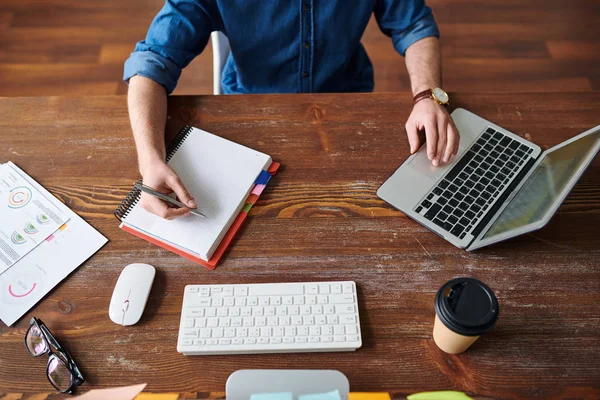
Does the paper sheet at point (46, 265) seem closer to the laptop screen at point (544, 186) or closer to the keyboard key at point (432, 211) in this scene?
the keyboard key at point (432, 211)

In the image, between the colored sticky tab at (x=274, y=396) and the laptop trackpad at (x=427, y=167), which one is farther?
the laptop trackpad at (x=427, y=167)

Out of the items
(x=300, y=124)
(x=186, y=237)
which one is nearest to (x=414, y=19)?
(x=300, y=124)

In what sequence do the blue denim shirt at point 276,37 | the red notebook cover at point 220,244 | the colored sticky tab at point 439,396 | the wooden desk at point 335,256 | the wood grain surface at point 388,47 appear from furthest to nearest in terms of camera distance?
the wood grain surface at point 388,47 → the blue denim shirt at point 276,37 → the red notebook cover at point 220,244 → the wooden desk at point 335,256 → the colored sticky tab at point 439,396

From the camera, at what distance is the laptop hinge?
90 centimetres

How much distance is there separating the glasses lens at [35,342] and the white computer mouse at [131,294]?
110 millimetres

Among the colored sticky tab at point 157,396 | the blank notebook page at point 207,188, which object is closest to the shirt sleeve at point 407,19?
the blank notebook page at point 207,188

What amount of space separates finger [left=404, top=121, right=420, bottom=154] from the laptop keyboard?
3.6 inches

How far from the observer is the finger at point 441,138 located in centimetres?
99

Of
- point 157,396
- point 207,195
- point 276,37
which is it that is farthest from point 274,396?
point 276,37

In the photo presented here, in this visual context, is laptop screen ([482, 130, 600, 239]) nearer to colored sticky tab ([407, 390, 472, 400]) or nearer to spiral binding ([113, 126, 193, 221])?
colored sticky tab ([407, 390, 472, 400])

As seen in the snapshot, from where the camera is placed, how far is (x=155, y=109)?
1.03 m

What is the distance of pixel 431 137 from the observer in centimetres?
100

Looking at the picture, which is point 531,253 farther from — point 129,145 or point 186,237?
point 129,145

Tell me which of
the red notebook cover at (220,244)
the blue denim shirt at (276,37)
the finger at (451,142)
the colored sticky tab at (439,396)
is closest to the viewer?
the colored sticky tab at (439,396)
